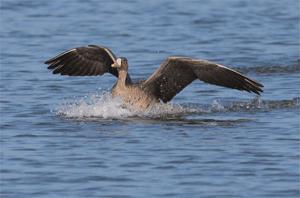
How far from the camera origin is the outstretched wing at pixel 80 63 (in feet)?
52.3

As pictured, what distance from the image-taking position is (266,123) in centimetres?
1456

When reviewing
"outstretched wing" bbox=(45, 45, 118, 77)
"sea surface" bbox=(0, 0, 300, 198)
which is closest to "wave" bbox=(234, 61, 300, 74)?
"sea surface" bbox=(0, 0, 300, 198)

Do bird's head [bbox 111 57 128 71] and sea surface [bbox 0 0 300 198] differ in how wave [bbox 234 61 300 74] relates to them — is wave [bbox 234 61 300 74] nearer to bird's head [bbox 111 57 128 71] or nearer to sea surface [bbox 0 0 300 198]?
sea surface [bbox 0 0 300 198]

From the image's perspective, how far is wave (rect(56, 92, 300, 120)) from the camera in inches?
599

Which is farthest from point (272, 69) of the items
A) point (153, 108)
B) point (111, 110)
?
point (111, 110)

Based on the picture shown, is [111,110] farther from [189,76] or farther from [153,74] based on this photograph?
[189,76]

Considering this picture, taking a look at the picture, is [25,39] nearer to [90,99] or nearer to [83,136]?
[90,99]

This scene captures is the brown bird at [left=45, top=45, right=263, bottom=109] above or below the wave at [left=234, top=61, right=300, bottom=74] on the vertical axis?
above

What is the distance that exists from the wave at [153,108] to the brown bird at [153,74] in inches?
4.7

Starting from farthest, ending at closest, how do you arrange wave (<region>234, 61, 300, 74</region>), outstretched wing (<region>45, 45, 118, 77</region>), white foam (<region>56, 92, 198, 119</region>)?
1. wave (<region>234, 61, 300, 74</region>)
2. outstretched wing (<region>45, 45, 118, 77</region>)
3. white foam (<region>56, 92, 198, 119</region>)

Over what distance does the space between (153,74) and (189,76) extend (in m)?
0.50

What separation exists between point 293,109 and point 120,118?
7.82ft

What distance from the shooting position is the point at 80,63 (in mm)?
16047

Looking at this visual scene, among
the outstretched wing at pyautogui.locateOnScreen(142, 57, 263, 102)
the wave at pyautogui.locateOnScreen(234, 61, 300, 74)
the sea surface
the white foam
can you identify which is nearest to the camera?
the sea surface
